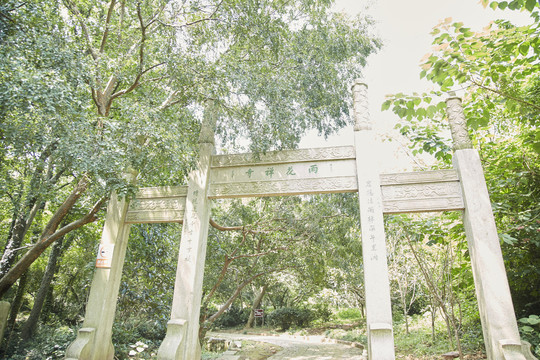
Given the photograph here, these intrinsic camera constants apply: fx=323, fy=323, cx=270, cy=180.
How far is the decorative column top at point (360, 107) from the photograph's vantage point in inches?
191

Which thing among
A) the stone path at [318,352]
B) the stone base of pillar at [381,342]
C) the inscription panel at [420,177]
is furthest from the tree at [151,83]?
the stone path at [318,352]

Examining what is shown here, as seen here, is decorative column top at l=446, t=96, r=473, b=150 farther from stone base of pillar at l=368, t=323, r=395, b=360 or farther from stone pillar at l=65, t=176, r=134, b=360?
stone pillar at l=65, t=176, r=134, b=360

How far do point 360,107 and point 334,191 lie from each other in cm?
137

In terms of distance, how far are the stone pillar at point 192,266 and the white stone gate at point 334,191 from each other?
0.01 metres

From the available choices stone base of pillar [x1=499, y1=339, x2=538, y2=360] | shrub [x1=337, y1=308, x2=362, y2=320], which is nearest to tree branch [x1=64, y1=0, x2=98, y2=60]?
stone base of pillar [x1=499, y1=339, x2=538, y2=360]

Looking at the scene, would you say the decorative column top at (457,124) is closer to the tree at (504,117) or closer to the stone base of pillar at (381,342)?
the tree at (504,117)

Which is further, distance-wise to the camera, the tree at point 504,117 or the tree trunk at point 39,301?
the tree trunk at point 39,301

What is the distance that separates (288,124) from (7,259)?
5.95m

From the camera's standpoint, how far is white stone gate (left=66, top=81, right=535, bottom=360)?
12.8 feet

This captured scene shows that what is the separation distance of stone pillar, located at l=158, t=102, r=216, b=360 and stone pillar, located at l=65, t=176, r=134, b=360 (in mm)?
1131

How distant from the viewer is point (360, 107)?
4938 millimetres

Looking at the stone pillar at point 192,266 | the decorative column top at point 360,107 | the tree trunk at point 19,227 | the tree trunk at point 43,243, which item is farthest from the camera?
the tree trunk at point 19,227

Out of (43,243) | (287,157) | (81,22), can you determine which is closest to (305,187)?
(287,157)

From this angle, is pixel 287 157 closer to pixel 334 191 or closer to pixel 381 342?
pixel 334 191
